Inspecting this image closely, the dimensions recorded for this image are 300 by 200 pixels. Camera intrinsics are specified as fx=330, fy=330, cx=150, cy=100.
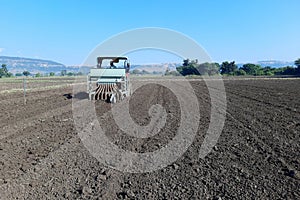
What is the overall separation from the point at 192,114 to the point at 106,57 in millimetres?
8165

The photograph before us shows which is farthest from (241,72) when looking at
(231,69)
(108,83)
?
(108,83)

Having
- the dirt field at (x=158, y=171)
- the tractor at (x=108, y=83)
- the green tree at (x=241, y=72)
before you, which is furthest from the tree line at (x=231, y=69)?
the dirt field at (x=158, y=171)

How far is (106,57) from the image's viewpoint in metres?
19.4

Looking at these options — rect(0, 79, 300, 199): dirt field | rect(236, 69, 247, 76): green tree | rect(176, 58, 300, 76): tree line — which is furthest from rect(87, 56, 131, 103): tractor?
rect(236, 69, 247, 76): green tree

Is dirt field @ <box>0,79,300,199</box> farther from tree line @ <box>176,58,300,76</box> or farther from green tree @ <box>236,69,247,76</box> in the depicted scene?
green tree @ <box>236,69,247,76</box>

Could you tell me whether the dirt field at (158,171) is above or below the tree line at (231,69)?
above

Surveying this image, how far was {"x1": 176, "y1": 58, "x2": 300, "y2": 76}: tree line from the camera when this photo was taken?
84688mm

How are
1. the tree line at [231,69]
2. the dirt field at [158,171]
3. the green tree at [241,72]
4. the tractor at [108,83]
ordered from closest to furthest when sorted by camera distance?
1. the dirt field at [158,171]
2. the tractor at [108,83]
3. the tree line at [231,69]
4. the green tree at [241,72]

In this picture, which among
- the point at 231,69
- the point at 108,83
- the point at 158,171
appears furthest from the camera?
the point at 231,69

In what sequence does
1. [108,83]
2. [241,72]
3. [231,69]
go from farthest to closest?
1. [231,69]
2. [241,72]
3. [108,83]

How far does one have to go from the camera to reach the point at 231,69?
10056cm

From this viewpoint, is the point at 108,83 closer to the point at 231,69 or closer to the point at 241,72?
the point at 241,72

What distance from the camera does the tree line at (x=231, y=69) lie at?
84.7 metres

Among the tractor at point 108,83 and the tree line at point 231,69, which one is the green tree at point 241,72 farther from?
the tractor at point 108,83
